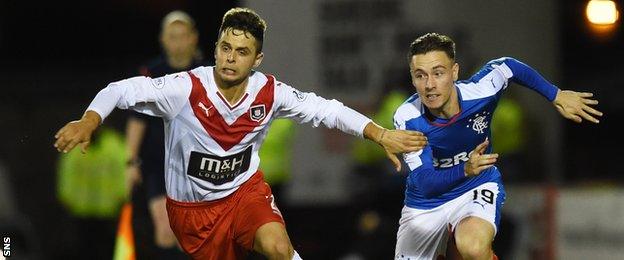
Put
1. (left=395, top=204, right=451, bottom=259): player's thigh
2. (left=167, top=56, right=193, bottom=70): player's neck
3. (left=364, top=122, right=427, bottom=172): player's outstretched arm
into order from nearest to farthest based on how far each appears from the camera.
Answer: (left=364, top=122, right=427, bottom=172): player's outstretched arm < (left=395, top=204, right=451, bottom=259): player's thigh < (left=167, top=56, right=193, bottom=70): player's neck

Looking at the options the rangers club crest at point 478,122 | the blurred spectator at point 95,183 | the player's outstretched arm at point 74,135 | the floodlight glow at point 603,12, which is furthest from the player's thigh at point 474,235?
the blurred spectator at point 95,183

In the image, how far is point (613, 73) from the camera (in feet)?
55.4

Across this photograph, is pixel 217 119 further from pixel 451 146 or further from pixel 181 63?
pixel 181 63

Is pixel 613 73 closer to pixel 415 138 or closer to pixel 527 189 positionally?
pixel 527 189

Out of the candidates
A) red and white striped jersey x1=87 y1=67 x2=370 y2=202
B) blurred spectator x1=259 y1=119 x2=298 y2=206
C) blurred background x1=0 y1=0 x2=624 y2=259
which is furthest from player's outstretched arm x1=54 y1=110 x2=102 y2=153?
blurred spectator x1=259 y1=119 x2=298 y2=206

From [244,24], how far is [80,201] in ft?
27.2

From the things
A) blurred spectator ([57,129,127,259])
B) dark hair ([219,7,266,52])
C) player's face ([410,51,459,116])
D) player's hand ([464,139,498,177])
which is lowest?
blurred spectator ([57,129,127,259])

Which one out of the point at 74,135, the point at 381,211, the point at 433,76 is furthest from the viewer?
the point at 381,211

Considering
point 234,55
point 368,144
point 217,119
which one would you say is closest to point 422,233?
point 217,119

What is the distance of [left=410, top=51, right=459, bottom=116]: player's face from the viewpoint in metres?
8.82

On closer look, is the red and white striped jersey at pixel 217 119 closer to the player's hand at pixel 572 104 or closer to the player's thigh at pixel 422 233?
the player's thigh at pixel 422 233

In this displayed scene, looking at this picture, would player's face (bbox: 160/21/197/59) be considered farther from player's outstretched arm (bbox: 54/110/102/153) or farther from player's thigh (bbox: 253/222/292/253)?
player's outstretched arm (bbox: 54/110/102/153)

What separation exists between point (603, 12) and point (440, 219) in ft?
9.15

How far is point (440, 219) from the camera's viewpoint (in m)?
9.12
